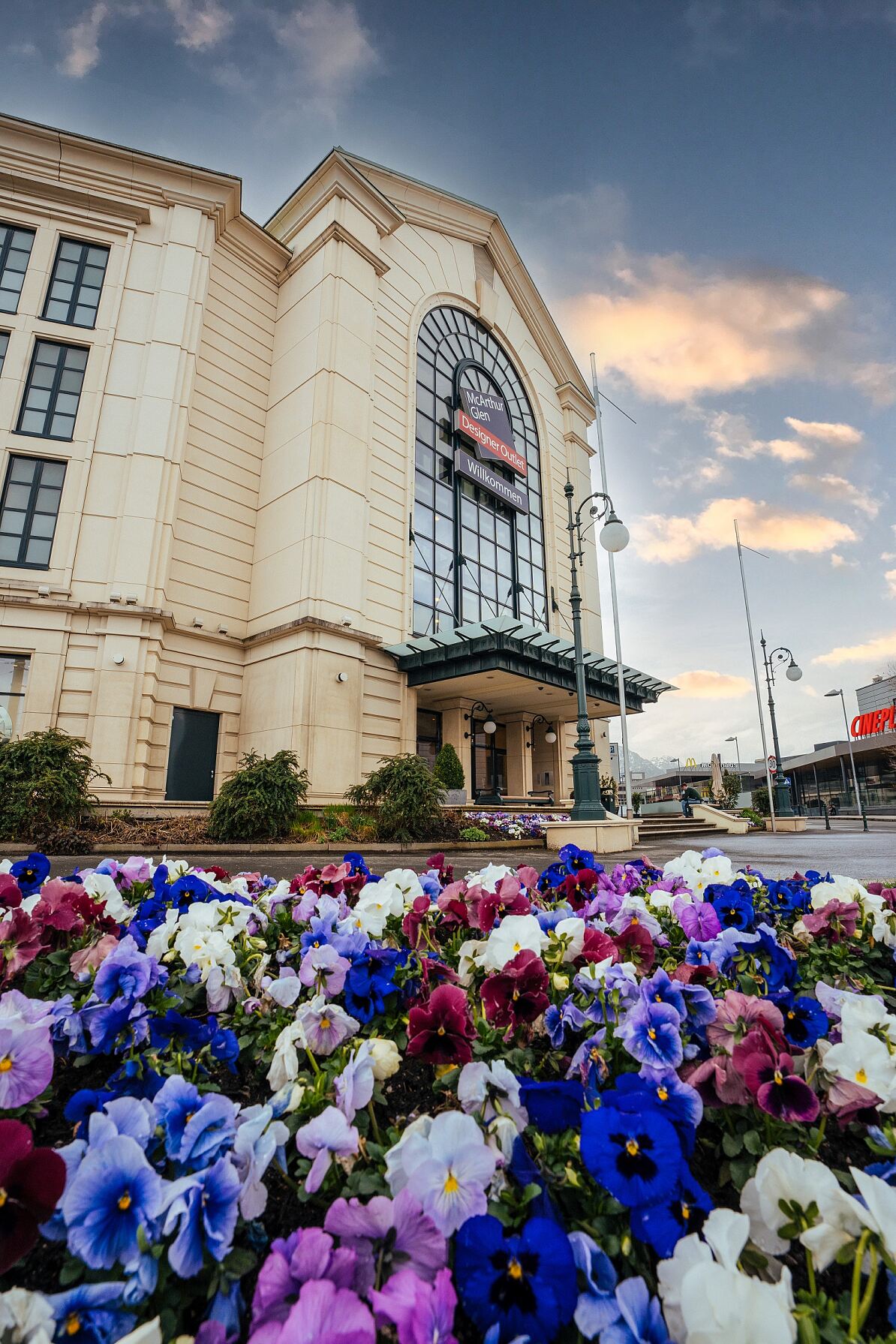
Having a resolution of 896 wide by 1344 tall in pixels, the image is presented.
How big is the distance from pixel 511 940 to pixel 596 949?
244mm

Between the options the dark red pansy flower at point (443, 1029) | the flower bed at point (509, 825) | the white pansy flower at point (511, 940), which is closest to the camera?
the dark red pansy flower at point (443, 1029)

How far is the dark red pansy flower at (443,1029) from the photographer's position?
126 centimetres

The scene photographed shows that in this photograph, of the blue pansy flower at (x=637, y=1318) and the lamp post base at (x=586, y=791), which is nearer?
the blue pansy flower at (x=637, y=1318)

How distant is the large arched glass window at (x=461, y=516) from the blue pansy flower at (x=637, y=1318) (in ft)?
61.4

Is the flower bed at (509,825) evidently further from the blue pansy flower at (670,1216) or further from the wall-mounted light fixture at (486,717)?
the blue pansy flower at (670,1216)

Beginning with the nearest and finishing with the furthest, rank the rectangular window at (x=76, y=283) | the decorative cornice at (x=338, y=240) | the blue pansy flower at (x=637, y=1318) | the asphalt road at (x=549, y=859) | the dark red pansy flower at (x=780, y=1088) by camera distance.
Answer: the blue pansy flower at (x=637, y=1318)
the dark red pansy flower at (x=780, y=1088)
the asphalt road at (x=549, y=859)
the rectangular window at (x=76, y=283)
the decorative cornice at (x=338, y=240)

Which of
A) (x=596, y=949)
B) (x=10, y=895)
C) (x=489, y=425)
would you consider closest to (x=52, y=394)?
(x=489, y=425)

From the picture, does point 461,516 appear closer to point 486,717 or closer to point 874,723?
point 486,717

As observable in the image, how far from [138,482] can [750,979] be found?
17.3m

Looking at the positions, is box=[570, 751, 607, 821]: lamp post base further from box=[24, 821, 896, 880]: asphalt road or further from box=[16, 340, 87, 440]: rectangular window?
box=[16, 340, 87, 440]: rectangular window

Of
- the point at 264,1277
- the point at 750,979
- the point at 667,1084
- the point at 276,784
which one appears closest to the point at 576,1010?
the point at 667,1084

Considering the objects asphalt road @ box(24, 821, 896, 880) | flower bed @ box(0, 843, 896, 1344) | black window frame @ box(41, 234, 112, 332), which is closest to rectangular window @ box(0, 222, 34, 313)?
black window frame @ box(41, 234, 112, 332)

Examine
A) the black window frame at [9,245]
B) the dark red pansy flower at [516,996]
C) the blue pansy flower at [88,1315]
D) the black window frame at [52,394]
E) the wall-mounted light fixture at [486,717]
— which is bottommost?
the blue pansy flower at [88,1315]

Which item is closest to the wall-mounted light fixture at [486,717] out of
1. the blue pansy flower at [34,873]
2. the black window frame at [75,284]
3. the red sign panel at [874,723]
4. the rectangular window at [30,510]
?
the rectangular window at [30,510]
